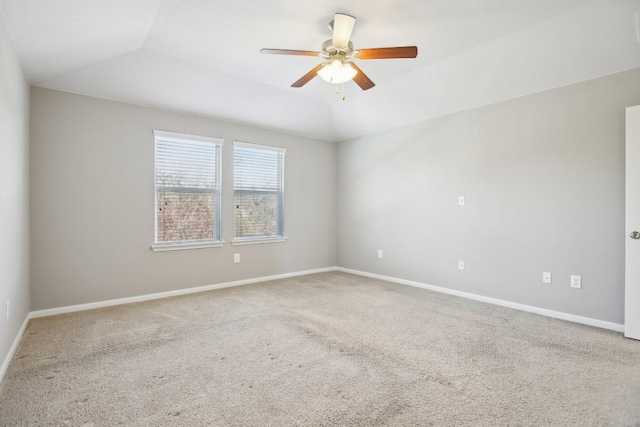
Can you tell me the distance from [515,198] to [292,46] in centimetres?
293

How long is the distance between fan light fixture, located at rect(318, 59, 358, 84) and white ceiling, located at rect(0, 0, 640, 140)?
39 cm

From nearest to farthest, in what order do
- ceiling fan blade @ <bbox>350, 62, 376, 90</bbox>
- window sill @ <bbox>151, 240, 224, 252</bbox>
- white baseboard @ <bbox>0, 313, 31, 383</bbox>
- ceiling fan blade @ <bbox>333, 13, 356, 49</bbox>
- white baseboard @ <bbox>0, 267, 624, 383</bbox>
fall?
1. white baseboard @ <bbox>0, 313, 31, 383</bbox>
2. ceiling fan blade @ <bbox>333, 13, 356, 49</bbox>
3. ceiling fan blade @ <bbox>350, 62, 376, 90</bbox>
4. white baseboard @ <bbox>0, 267, 624, 383</bbox>
5. window sill @ <bbox>151, 240, 224, 252</bbox>

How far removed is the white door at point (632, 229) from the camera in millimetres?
2768

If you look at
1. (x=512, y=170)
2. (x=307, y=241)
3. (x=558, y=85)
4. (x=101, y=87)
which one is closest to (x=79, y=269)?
(x=101, y=87)

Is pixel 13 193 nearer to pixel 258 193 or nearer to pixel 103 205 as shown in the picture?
pixel 103 205

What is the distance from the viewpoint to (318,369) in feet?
7.42

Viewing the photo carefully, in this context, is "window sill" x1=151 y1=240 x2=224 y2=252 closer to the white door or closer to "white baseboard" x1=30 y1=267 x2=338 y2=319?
"white baseboard" x1=30 y1=267 x2=338 y2=319

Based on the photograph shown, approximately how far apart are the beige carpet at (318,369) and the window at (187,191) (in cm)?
101

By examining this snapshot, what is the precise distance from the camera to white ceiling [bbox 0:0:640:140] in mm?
2500

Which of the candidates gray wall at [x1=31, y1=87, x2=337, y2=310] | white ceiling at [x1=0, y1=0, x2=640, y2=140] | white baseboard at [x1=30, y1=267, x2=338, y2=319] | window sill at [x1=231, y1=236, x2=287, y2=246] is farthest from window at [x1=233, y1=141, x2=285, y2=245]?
white ceiling at [x1=0, y1=0, x2=640, y2=140]

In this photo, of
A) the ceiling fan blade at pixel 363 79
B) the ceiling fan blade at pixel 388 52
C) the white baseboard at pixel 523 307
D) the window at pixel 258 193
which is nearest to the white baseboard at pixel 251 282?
the white baseboard at pixel 523 307

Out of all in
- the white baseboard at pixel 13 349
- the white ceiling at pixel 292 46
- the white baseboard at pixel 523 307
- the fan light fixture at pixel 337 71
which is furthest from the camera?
the white baseboard at pixel 523 307

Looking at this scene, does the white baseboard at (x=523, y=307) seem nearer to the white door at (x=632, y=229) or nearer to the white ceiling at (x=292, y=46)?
the white door at (x=632, y=229)

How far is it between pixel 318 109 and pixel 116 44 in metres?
2.75
